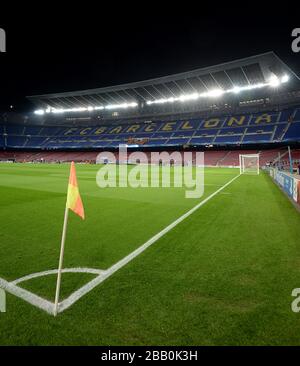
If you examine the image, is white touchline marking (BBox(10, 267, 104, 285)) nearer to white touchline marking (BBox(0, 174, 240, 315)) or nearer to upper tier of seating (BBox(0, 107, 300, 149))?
white touchline marking (BBox(0, 174, 240, 315))

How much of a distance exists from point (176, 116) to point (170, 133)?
8.29m

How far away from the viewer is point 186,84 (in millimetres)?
57531

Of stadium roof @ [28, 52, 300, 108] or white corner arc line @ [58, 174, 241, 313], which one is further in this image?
stadium roof @ [28, 52, 300, 108]

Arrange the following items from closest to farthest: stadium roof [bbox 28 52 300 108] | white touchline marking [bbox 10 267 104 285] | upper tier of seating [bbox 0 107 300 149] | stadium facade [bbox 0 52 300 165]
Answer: white touchline marking [bbox 10 267 104 285], stadium roof [bbox 28 52 300 108], stadium facade [bbox 0 52 300 165], upper tier of seating [bbox 0 107 300 149]

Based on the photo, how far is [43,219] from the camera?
7223mm

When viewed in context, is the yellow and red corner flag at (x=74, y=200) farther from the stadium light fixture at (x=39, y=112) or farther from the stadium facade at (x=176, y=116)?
the stadium light fixture at (x=39, y=112)

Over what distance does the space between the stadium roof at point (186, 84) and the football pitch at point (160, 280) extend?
42472 mm

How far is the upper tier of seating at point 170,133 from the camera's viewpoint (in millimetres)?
52062

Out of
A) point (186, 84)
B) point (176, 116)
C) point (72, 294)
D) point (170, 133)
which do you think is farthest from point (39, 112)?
point (72, 294)

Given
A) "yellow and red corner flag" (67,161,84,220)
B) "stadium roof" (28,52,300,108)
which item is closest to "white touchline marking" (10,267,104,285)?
"yellow and red corner flag" (67,161,84,220)

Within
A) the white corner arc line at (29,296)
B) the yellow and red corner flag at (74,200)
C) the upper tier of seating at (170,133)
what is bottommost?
the white corner arc line at (29,296)

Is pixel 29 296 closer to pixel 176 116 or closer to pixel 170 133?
pixel 170 133

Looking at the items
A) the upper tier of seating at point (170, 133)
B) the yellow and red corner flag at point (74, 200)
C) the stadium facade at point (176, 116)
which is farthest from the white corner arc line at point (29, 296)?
the upper tier of seating at point (170, 133)

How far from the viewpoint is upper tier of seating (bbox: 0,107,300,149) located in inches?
2050
